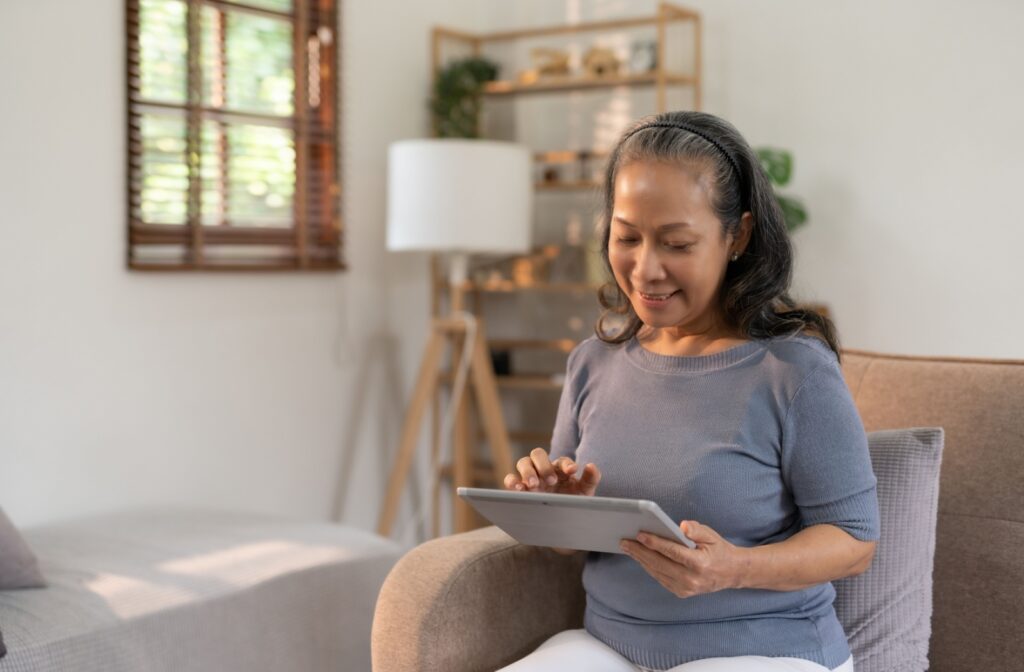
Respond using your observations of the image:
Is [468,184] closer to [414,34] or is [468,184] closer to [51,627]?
[414,34]

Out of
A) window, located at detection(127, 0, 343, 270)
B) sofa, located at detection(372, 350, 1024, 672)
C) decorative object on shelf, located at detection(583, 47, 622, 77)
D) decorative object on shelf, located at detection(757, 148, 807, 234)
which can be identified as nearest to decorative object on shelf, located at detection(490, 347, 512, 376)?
window, located at detection(127, 0, 343, 270)

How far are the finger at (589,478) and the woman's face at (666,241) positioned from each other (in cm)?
21

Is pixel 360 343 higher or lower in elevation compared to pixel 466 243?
lower

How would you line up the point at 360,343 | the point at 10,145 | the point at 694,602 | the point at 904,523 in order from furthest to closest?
the point at 360,343 < the point at 10,145 < the point at 904,523 < the point at 694,602

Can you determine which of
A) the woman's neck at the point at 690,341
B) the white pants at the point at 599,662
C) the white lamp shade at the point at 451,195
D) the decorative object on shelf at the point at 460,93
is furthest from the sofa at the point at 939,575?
the decorative object on shelf at the point at 460,93

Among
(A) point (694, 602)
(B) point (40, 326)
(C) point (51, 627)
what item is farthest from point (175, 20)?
(A) point (694, 602)

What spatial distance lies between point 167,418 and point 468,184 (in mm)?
1066

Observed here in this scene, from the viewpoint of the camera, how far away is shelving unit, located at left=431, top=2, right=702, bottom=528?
374cm

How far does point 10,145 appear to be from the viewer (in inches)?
111

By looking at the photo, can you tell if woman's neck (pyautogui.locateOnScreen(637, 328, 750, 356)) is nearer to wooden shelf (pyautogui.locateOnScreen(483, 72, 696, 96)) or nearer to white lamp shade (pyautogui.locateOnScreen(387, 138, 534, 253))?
white lamp shade (pyautogui.locateOnScreen(387, 138, 534, 253))

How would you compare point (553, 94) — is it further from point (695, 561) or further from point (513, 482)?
point (695, 561)

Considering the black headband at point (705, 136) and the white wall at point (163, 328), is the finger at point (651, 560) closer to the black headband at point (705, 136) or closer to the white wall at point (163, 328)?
the black headband at point (705, 136)

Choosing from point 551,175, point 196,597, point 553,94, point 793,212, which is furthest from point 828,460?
point 553,94

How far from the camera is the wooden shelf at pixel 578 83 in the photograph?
145 inches
